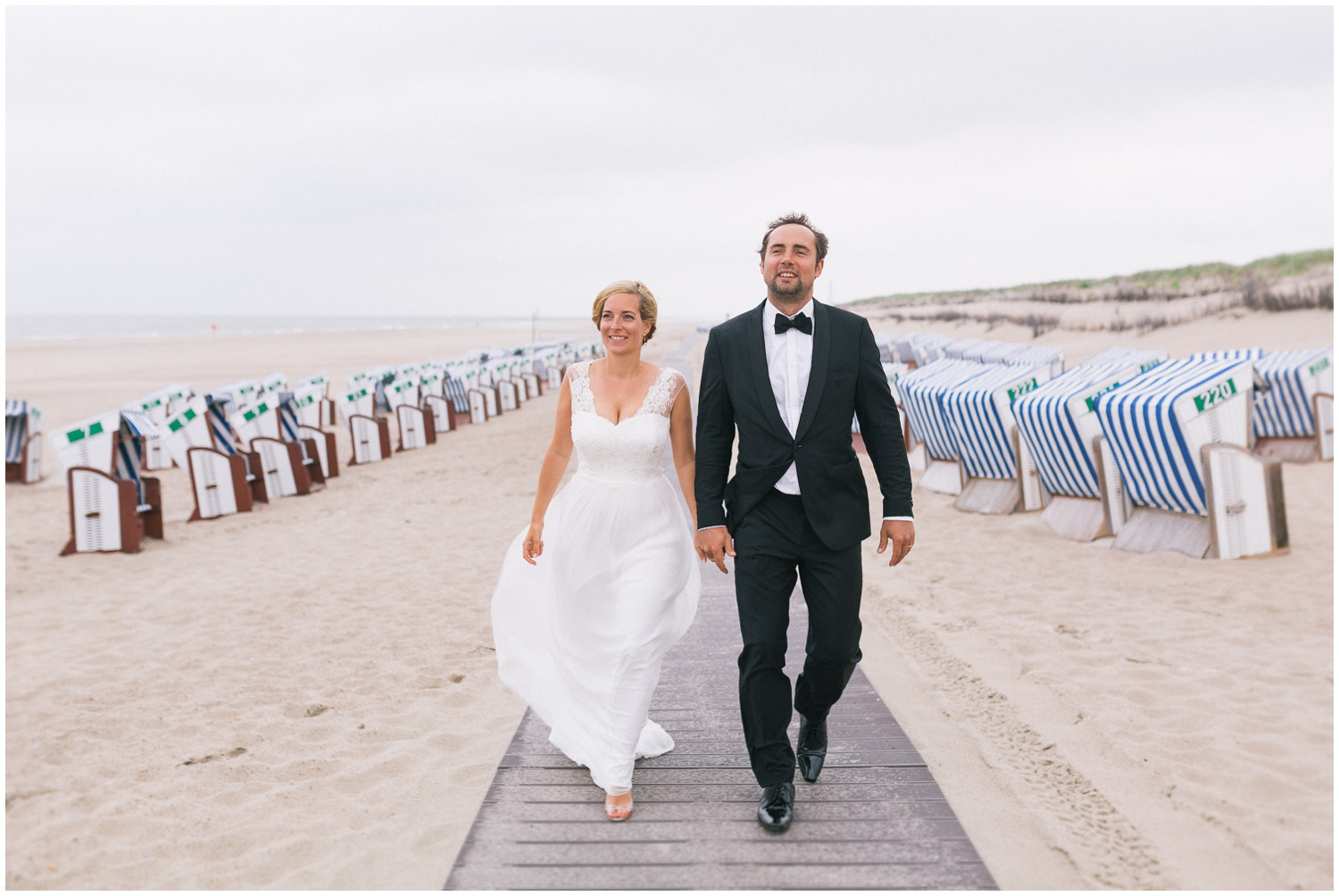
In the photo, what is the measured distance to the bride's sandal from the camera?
10.5 ft

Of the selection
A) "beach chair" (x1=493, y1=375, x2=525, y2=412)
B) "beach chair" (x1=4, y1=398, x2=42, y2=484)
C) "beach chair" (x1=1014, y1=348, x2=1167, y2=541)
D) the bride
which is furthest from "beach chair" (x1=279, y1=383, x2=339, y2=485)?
the bride

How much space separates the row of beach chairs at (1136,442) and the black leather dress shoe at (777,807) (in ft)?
16.3

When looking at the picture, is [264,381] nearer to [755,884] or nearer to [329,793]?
[329,793]

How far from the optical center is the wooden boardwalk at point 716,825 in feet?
9.43

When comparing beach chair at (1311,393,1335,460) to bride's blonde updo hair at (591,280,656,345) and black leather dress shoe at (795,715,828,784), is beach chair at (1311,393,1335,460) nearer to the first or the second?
black leather dress shoe at (795,715,828,784)

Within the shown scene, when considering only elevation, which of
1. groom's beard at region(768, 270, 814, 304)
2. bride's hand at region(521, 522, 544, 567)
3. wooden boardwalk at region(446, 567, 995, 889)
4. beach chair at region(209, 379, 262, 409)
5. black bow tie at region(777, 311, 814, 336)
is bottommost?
wooden boardwalk at region(446, 567, 995, 889)

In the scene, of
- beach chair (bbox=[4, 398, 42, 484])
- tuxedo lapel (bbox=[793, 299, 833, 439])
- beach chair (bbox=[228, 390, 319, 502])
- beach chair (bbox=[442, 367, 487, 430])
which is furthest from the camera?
beach chair (bbox=[442, 367, 487, 430])

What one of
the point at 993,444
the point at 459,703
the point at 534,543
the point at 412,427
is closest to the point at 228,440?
the point at 412,427

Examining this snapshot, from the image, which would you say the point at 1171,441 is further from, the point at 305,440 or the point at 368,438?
the point at 368,438

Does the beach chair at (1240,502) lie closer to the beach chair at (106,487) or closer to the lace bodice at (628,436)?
the lace bodice at (628,436)

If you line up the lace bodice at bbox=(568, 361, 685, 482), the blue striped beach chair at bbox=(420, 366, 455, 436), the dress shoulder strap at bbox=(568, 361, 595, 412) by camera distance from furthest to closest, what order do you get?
1. the blue striped beach chair at bbox=(420, 366, 455, 436)
2. the dress shoulder strap at bbox=(568, 361, 595, 412)
3. the lace bodice at bbox=(568, 361, 685, 482)

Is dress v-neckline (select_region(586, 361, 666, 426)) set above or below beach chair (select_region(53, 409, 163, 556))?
above

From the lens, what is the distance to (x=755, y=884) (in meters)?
2.82

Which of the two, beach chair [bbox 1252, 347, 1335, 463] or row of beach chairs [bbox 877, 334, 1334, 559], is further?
beach chair [bbox 1252, 347, 1335, 463]
